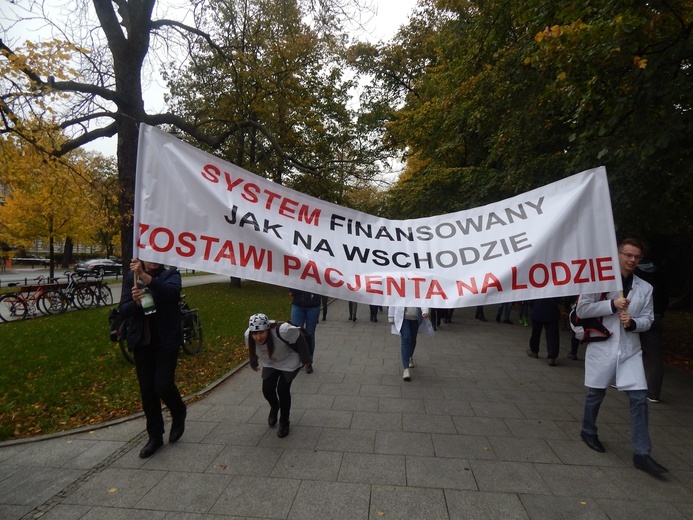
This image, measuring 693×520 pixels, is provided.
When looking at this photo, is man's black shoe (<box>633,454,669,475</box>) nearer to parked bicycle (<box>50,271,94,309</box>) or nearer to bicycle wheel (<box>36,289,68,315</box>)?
bicycle wheel (<box>36,289,68,315</box>)

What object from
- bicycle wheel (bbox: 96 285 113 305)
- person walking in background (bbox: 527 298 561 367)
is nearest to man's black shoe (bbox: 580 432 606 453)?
person walking in background (bbox: 527 298 561 367)

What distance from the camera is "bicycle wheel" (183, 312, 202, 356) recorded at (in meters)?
7.52

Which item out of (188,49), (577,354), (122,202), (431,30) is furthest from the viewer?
(431,30)

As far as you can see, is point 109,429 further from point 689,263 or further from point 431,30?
point 431,30

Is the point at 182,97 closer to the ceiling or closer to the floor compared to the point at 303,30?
closer to the ceiling

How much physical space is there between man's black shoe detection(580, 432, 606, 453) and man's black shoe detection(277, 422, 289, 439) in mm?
3062

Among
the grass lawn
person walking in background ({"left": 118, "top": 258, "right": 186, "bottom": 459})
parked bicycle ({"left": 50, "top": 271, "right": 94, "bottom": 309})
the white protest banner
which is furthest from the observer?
parked bicycle ({"left": 50, "top": 271, "right": 94, "bottom": 309})

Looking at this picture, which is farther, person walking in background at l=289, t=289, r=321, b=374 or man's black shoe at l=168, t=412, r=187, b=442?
person walking in background at l=289, t=289, r=321, b=374

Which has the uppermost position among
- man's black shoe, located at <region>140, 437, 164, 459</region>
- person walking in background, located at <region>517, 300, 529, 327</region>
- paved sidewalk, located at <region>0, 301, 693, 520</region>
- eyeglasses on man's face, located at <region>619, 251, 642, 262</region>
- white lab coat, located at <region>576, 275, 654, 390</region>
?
eyeglasses on man's face, located at <region>619, 251, 642, 262</region>

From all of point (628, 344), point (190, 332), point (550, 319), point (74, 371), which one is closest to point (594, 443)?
point (628, 344)

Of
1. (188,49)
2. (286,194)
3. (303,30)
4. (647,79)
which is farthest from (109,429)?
(303,30)

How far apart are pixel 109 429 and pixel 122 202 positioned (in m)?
4.44

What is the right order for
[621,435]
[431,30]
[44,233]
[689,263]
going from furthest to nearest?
[44,233], [431,30], [689,263], [621,435]

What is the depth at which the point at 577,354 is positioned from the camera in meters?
8.26
